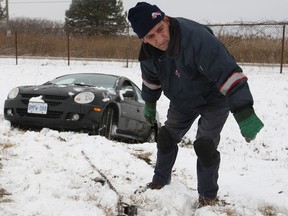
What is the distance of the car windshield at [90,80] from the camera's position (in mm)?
6551

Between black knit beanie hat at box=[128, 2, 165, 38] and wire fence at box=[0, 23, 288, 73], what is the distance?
12303 mm

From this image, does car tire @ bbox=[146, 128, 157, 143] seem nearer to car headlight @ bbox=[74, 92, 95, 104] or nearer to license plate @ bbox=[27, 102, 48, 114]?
car headlight @ bbox=[74, 92, 95, 104]

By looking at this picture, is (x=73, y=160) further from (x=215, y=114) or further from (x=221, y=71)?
(x=221, y=71)

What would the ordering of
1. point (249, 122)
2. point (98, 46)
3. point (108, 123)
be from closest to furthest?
point (249, 122) < point (108, 123) < point (98, 46)

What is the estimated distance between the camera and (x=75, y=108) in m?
5.63

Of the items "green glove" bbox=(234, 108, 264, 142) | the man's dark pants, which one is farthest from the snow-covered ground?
"green glove" bbox=(234, 108, 264, 142)

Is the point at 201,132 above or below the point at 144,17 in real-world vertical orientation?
below

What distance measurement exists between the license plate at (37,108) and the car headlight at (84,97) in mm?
454

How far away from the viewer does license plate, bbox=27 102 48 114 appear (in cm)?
571

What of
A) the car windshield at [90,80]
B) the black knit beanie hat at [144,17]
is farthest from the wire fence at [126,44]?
the black knit beanie hat at [144,17]

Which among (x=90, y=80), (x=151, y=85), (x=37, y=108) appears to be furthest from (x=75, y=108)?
(x=151, y=85)

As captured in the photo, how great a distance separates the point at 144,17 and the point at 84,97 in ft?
10.8

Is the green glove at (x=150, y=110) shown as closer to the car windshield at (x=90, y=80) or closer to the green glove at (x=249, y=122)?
the green glove at (x=249, y=122)

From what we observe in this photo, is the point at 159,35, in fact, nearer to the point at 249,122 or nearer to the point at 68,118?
the point at 249,122
